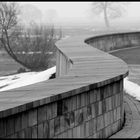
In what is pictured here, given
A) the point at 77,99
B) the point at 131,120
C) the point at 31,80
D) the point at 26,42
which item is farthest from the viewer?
the point at 26,42

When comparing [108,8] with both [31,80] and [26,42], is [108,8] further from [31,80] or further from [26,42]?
Answer: [31,80]

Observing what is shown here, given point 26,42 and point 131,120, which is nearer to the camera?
point 131,120

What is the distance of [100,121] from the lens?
6.86 meters

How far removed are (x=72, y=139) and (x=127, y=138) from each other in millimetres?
1151

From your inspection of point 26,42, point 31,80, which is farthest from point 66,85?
point 26,42

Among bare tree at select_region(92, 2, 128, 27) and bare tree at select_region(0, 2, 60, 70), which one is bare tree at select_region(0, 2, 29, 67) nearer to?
bare tree at select_region(0, 2, 60, 70)

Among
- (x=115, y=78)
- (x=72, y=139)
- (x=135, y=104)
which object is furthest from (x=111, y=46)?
(x=72, y=139)

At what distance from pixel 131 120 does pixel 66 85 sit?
2.05m

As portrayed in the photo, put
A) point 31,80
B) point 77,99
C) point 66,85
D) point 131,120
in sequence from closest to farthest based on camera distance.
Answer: point 77,99 → point 66,85 → point 131,120 → point 31,80

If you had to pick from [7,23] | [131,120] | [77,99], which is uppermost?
[77,99]

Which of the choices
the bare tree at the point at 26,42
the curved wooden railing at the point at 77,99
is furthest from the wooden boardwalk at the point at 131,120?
the bare tree at the point at 26,42

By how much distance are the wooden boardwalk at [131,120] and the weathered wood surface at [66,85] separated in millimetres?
937

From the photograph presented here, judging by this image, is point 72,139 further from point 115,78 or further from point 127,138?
point 115,78

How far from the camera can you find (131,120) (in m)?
7.86
